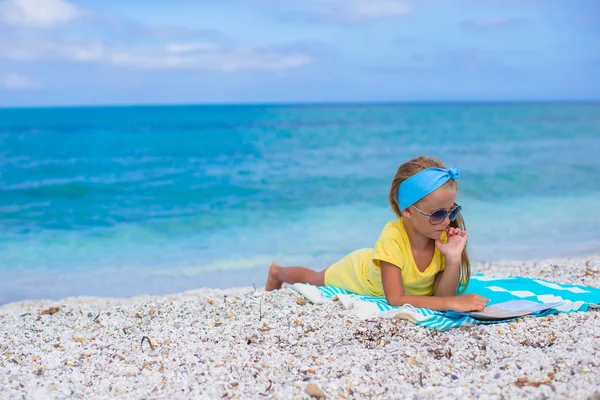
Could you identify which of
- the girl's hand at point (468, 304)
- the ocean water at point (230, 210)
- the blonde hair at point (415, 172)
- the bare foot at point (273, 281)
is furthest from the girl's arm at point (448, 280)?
the ocean water at point (230, 210)

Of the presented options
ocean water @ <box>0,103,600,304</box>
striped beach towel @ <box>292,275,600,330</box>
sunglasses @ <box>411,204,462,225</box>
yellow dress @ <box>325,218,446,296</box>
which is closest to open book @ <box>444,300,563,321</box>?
striped beach towel @ <box>292,275,600,330</box>

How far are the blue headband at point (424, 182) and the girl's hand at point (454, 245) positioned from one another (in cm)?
39

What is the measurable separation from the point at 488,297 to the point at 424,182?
1327mm

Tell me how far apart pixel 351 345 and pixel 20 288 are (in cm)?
535

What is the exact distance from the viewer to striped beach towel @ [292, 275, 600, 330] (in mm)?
3896

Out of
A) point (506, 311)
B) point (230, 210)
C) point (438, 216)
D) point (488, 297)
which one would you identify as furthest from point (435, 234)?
point (230, 210)

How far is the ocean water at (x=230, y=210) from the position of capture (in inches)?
317

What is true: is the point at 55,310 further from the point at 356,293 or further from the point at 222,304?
the point at 356,293

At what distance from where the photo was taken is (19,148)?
2422 cm

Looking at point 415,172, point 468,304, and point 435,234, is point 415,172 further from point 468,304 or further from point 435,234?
point 468,304

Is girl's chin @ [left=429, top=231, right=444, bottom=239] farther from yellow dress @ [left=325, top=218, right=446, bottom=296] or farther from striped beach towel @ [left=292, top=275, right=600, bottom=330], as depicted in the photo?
striped beach towel @ [left=292, top=275, right=600, bottom=330]

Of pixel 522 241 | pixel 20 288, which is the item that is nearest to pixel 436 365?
pixel 20 288

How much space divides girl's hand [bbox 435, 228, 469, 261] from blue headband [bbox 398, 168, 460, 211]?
394mm

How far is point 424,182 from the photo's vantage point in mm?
4059
